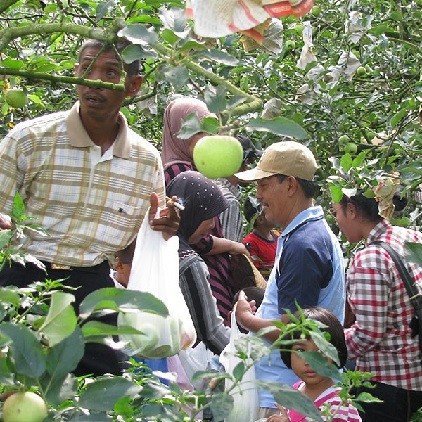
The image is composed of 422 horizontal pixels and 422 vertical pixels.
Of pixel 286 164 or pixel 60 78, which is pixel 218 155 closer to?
pixel 60 78

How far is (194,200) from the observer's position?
3.79m

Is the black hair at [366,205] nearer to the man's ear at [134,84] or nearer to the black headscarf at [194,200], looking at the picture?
the black headscarf at [194,200]

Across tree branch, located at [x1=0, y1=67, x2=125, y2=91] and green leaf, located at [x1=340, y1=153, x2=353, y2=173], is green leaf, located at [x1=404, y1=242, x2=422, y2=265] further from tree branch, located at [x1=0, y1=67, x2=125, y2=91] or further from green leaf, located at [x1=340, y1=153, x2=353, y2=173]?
green leaf, located at [x1=340, y1=153, x2=353, y2=173]

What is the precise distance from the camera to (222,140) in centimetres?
183

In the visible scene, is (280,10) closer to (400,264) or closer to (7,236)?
(7,236)

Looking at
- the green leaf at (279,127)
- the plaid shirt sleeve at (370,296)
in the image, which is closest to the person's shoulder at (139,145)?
the plaid shirt sleeve at (370,296)

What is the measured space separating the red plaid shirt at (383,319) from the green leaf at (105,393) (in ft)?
6.96

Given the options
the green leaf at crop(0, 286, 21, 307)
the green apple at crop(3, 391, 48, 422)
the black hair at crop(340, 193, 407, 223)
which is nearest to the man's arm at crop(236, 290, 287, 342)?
the black hair at crop(340, 193, 407, 223)

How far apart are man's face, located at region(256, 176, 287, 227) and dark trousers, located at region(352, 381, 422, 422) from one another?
0.67 metres

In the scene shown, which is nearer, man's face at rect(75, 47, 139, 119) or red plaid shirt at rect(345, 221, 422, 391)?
man's face at rect(75, 47, 139, 119)

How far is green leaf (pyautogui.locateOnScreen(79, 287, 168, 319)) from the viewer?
1.48 meters

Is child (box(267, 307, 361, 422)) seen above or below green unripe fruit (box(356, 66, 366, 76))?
below

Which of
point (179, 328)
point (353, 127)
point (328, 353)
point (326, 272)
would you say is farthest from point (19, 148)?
point (353, 127)

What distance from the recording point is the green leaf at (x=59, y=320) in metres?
1.46
